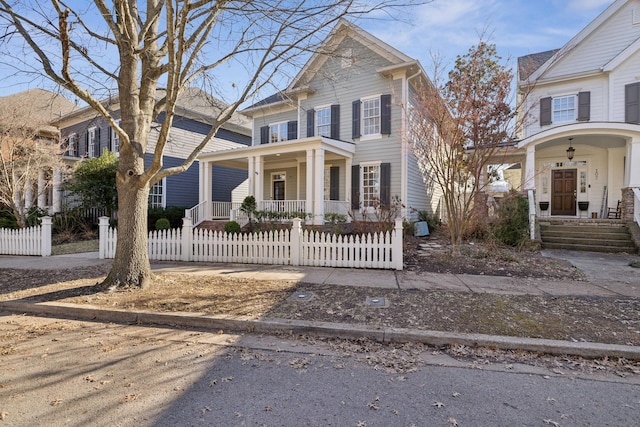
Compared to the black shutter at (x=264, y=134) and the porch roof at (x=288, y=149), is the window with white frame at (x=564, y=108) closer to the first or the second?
the porch roof at (x=288, y=149)

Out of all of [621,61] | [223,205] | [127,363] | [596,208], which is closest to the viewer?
[127,363]

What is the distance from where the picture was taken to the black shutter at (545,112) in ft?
43.3

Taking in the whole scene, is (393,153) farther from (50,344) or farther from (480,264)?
(50,344)

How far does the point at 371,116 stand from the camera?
44.7ft

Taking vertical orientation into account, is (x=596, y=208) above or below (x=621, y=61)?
below

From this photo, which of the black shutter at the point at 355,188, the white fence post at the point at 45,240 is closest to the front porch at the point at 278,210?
the black shutter at the point at 355,188

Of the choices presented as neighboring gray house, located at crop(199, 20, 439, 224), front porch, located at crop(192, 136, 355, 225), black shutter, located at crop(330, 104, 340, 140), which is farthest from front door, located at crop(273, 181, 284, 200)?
black shutter, located at crop(330, 104, 340, 140)

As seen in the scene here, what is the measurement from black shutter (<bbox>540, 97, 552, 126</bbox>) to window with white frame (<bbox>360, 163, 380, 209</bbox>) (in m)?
7.16

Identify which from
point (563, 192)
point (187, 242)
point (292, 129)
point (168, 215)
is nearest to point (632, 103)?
point (563, 192)

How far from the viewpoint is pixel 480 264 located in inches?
304

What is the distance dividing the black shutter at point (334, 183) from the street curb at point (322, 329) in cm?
1051

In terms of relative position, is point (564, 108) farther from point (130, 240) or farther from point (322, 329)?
point (130, 240)

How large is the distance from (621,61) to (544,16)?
6108 millimetres

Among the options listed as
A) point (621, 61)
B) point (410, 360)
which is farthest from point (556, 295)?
point (621, 61)
